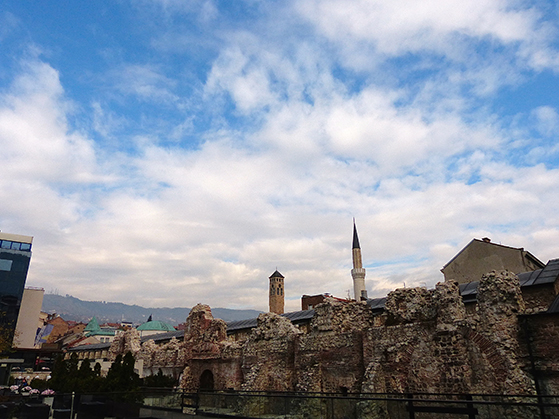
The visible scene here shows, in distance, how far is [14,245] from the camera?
59.7m

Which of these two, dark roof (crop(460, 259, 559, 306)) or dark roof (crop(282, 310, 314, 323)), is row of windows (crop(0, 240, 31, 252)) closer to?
dark roof (crop(282, 310, 314, 323))

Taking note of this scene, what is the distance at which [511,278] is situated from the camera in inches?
563

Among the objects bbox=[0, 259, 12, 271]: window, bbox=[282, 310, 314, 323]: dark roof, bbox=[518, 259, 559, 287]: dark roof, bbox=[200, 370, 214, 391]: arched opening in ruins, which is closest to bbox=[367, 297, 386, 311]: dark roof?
bbox=[282, 310, 314, 323]: dark roof

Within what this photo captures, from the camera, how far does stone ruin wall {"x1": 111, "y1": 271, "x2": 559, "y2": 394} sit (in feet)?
43.5

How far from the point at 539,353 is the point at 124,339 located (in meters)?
35.1

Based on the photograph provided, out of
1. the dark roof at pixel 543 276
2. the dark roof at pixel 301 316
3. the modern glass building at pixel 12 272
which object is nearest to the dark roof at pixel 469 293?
the dark roof at pixel 543 276

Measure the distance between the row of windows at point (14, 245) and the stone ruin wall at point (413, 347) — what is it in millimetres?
51742

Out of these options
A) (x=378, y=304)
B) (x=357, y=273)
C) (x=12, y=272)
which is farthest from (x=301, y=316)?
(x=12, y=272)

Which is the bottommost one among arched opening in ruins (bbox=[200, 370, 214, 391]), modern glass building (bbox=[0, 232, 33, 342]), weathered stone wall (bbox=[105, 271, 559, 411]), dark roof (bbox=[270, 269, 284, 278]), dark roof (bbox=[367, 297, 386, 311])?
arched opening in ruins (bbox=[200, 370, 214, 391])

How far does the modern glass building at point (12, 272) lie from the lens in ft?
186

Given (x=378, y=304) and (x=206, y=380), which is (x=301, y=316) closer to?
(x=378, y=304)

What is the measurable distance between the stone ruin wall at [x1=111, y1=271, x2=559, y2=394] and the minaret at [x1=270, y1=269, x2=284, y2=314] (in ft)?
226

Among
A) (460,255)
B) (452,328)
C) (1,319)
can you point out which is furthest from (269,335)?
(1,319)

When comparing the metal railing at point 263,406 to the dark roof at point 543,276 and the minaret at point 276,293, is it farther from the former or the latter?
the minaret at point 276,293
